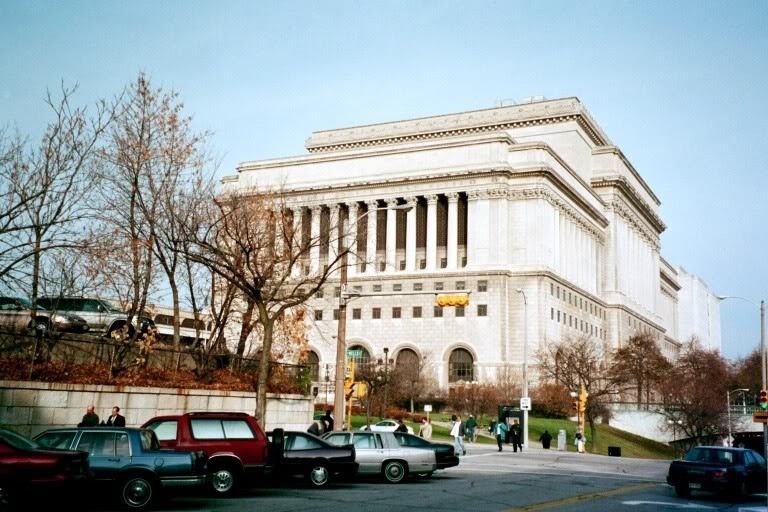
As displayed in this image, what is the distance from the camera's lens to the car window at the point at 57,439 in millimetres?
18625

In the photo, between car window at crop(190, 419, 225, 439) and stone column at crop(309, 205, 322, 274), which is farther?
stone column at crop(309, 205, 322, 274)

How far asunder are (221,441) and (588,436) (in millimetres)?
58622

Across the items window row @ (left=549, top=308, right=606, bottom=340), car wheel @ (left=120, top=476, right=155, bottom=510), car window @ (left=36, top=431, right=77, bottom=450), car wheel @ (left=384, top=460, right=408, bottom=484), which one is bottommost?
car wheel @ (left=384, top=460, right=408, bottom=484)

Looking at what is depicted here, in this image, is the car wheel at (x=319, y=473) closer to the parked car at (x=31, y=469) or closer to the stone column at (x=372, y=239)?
the parked car at (x=31, y=469)

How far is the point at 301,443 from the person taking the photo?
25.6 metres

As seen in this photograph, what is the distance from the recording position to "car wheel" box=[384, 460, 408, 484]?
27672 millimetres

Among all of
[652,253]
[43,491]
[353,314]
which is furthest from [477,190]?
[43,491]

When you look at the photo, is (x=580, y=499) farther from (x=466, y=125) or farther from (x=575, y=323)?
(x=466, y=125)

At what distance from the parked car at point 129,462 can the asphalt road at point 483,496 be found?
69 centimetres

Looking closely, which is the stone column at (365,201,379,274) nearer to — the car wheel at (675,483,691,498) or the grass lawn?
the grass lawn

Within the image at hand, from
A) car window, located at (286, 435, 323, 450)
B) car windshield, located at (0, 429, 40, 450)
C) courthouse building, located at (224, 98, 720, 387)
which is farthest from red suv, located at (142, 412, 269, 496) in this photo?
courthouse building, located at (224, 98, 720, 387)

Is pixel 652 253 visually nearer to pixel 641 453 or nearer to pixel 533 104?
pixel 533 104

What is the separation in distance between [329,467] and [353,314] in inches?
2793

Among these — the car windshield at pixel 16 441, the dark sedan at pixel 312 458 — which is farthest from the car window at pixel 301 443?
the car windshield at pixel 16 441
